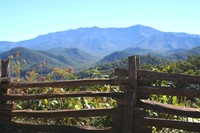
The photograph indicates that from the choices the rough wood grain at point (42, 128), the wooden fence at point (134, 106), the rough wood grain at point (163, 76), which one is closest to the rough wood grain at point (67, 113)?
the wooden fence at point (134, 106)

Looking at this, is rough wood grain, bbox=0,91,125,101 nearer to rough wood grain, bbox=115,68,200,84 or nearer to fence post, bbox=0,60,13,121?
fence post, bbox=0,60,13,121

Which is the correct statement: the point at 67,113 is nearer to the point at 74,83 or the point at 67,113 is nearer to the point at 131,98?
the point at 74,83

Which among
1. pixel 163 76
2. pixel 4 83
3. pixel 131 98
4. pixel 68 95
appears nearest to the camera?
pixel 163 76

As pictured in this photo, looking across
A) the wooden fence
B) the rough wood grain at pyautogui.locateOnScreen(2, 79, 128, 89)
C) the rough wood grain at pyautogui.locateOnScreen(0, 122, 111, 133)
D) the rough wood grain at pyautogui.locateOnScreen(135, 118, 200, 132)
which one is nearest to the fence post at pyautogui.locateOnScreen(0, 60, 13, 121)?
the rough wood grain at pyautogui.locateOnScreen(2, 79, 128, 89)

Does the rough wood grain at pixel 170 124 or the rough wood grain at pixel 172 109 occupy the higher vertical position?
the rough wood grain at pixel 172 109

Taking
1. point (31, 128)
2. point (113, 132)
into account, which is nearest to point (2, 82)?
point (31, 128)

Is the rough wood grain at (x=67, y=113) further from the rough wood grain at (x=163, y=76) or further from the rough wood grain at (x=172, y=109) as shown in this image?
the rough wood grain at (x=163, y=76)

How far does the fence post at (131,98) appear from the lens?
6.85m

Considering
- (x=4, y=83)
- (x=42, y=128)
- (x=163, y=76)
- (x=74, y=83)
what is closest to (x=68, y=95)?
(x=74, y=83)

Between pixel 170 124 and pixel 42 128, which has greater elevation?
pixel 170 124

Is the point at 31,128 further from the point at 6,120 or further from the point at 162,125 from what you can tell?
the point at 162,125

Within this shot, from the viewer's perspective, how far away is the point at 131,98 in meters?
6.86

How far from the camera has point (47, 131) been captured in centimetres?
782

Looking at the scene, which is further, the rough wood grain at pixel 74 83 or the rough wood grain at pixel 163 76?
the rough wood grain at pixel 74 83
